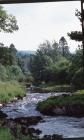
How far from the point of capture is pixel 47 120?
1245 centimetres

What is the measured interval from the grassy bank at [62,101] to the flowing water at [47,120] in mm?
175

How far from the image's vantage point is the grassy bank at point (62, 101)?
44.5 ft

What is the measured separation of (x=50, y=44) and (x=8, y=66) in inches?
117

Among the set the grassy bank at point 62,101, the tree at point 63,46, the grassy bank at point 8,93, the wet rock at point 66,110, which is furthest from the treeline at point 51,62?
the grassy bank at point 8,93

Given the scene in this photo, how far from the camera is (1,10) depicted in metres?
14.8

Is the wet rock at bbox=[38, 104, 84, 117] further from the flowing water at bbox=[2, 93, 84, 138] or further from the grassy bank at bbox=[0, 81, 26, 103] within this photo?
the grassy bank at bbox=[0, 81, 26, 103]

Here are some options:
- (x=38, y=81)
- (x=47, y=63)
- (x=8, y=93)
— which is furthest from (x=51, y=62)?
(x=8, y=93)

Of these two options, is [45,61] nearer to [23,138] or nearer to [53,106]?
[23,138]

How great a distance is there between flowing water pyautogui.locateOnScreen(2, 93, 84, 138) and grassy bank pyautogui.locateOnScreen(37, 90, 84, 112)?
6.9 inches

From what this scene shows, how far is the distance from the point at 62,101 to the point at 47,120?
5.10 ft

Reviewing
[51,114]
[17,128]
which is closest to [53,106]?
[51,114]

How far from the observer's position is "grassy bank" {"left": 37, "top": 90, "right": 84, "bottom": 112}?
13.6 meters

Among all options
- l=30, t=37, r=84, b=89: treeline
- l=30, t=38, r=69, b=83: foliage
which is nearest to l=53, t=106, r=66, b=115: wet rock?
l=30, t=37, r=84, b=89: treeline

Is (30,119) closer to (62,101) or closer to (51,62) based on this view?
(62,101)
